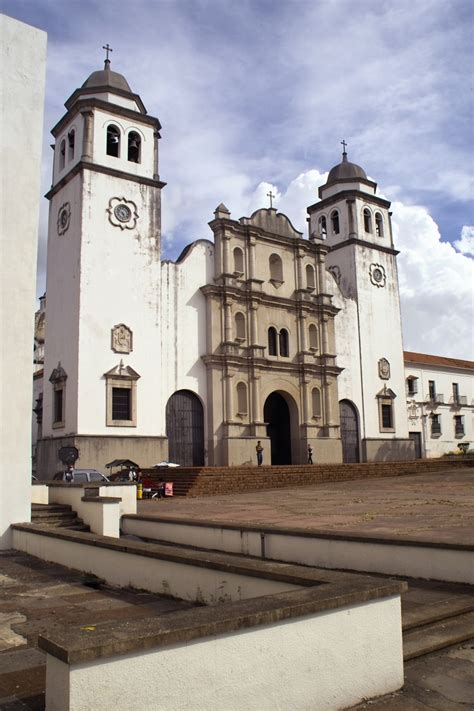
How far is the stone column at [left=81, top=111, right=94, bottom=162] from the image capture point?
25828mm

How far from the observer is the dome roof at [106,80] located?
90.4 ft

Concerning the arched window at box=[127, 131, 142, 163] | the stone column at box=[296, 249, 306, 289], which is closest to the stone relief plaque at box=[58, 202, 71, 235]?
the arched window at box=[127, 131, 142, 163]

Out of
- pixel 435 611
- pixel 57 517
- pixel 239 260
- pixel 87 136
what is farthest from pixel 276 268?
pixel 435 611

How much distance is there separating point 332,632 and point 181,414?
78.2 feet

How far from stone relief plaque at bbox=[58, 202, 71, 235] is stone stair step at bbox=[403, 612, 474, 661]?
A: 948 inches

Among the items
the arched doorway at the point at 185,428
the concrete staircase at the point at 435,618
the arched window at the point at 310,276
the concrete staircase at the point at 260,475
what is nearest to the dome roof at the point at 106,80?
the arched window at the point at 310,276

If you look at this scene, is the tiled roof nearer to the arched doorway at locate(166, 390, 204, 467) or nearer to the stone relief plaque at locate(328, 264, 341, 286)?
the stone relief plaque at locate(328, 264, 341, 286)

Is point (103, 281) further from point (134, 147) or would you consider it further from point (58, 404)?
point (134, 147)

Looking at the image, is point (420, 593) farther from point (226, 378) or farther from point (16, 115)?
point (226, 378)

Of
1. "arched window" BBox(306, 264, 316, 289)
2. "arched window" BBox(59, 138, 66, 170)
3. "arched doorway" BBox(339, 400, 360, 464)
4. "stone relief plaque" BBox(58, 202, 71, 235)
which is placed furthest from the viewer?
"arched window" BBox(306, 264, 316, 289)

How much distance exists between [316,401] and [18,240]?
2343 centimetres

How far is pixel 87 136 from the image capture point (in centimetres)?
2598

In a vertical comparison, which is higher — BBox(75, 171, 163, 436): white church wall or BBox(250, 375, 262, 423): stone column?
BBox(75, 171, 163, 436): white church wall

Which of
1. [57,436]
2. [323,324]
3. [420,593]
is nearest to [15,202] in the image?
[420,593]
